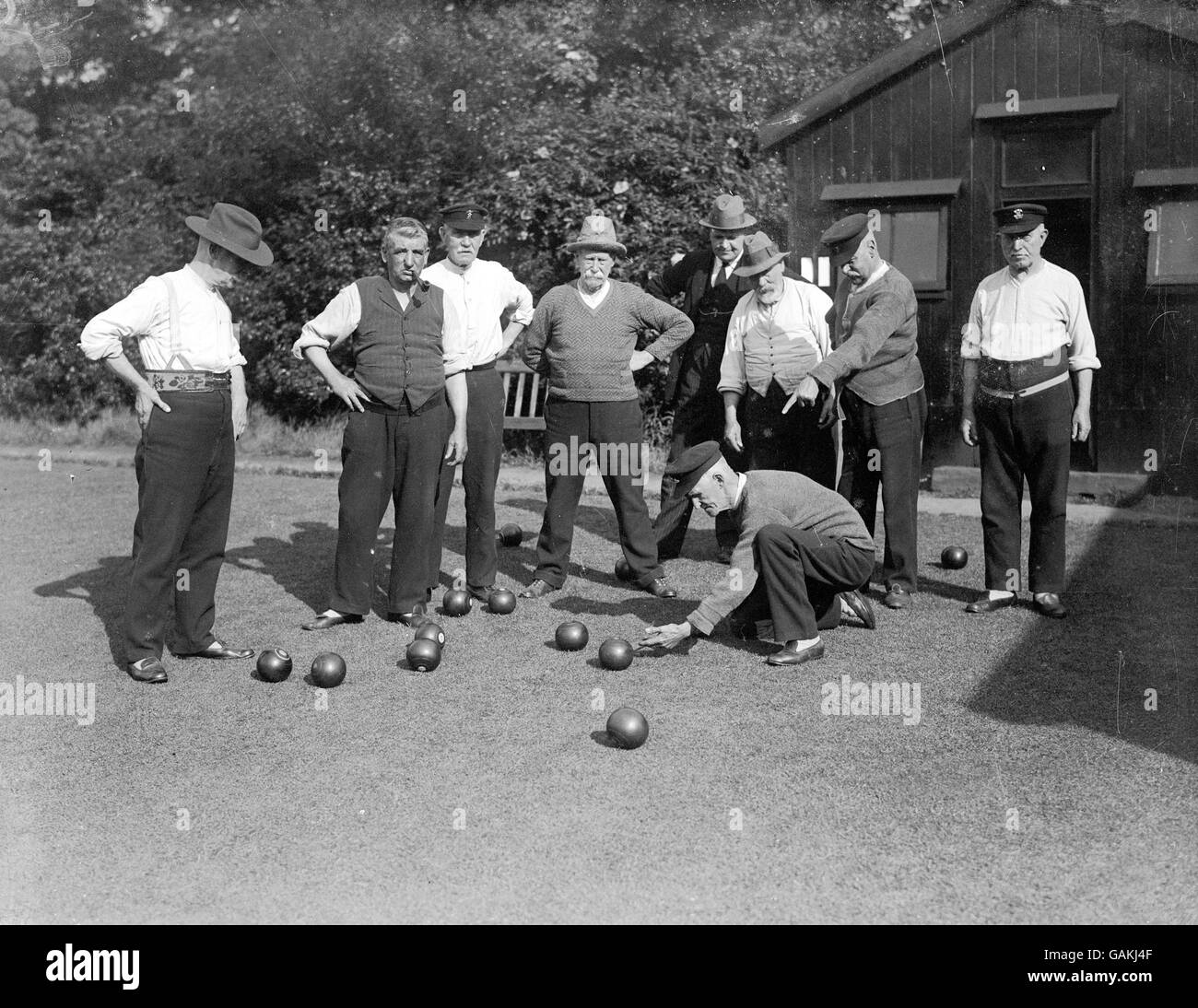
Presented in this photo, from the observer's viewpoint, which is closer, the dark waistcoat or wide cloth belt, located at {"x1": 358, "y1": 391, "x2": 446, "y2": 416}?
the dark waistcoat

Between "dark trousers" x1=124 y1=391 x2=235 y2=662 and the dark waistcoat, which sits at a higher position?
the dark waistcoat

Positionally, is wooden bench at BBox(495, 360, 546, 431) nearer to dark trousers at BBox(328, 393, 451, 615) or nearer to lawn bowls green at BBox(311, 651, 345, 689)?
dark trousers at BBox(328, 393, 451, 615)

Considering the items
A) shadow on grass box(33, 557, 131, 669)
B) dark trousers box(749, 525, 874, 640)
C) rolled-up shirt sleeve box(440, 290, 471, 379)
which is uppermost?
rolled-up shirt sleeve box(440, 290, 471, 379)

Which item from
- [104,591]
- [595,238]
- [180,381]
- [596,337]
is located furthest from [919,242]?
[180,381]

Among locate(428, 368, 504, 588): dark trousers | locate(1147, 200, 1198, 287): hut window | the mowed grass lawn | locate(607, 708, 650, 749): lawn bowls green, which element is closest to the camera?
the mowed grass lawn

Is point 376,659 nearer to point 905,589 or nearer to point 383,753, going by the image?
point 383,753

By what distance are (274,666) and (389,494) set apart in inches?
57.8

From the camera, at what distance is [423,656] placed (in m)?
6.68

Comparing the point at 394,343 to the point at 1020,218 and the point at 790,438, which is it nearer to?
the point at 790,438

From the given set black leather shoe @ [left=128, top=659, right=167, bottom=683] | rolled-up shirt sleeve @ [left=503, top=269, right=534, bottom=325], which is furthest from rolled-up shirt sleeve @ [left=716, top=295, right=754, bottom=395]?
black leather shoe @ [left=128, top=659, right=167, bottom=683]

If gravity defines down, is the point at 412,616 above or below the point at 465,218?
below

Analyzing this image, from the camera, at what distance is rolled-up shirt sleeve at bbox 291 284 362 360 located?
23.6 feet

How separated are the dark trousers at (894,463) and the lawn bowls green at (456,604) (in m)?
2.35

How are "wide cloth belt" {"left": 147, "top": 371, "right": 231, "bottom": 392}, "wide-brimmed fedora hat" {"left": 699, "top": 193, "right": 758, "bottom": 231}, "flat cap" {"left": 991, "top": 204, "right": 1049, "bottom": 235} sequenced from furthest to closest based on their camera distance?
"wide-brimmed fedora hat" {"left": 699, "top": 193, "right": 758, "bottom": 231}
"flat cap" {"left": 991, "top": 204, "right": 1049, "bottom": 235}
"wide cloth belt" {"left": 147, "top": 371, "right": 231, "bottom": 392}
